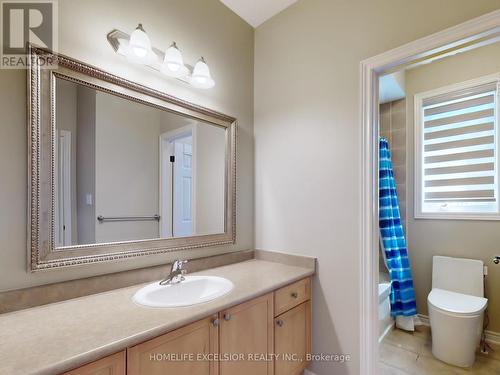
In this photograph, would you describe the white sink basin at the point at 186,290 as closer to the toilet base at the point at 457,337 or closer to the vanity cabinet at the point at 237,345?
the vanity cabinet at the point at 237,345

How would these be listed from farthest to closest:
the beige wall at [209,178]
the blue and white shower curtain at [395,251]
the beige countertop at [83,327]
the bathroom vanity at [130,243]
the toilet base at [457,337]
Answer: the blue and white shower curtain at [395,251] → the toilet base at [457,337] → the beige wall at [209,178] → the bathroom vanity at [130,243] → the beige countertop at [83,327]

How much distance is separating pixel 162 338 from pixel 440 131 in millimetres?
2951

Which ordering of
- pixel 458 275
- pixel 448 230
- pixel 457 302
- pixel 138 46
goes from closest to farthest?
pixel 138 46 < pixel 457 302 < pixel 458 275 < pixel 448 230

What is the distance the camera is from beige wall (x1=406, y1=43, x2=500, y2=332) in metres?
2.23

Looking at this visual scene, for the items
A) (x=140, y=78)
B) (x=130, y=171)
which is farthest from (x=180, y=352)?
(x=140, y=78)

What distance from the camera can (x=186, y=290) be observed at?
4.70 ft

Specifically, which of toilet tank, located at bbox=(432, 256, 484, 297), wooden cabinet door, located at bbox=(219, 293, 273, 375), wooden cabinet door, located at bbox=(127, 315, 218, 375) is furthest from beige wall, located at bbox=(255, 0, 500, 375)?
toilet tank, located at bbox=(432, 256, 484, 297)

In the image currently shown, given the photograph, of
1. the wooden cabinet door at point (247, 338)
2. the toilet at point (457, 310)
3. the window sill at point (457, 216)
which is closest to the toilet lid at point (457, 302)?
the toilet at point (457, 310)

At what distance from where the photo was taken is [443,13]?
129 centimetres

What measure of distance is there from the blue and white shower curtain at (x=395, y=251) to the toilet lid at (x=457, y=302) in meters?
0.27

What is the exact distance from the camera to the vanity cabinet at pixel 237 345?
884 mm

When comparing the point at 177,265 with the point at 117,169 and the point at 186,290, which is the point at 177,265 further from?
the point at 117,169

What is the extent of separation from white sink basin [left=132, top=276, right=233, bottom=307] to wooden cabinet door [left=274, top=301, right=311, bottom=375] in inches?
14.7

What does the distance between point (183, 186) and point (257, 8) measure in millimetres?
1433
